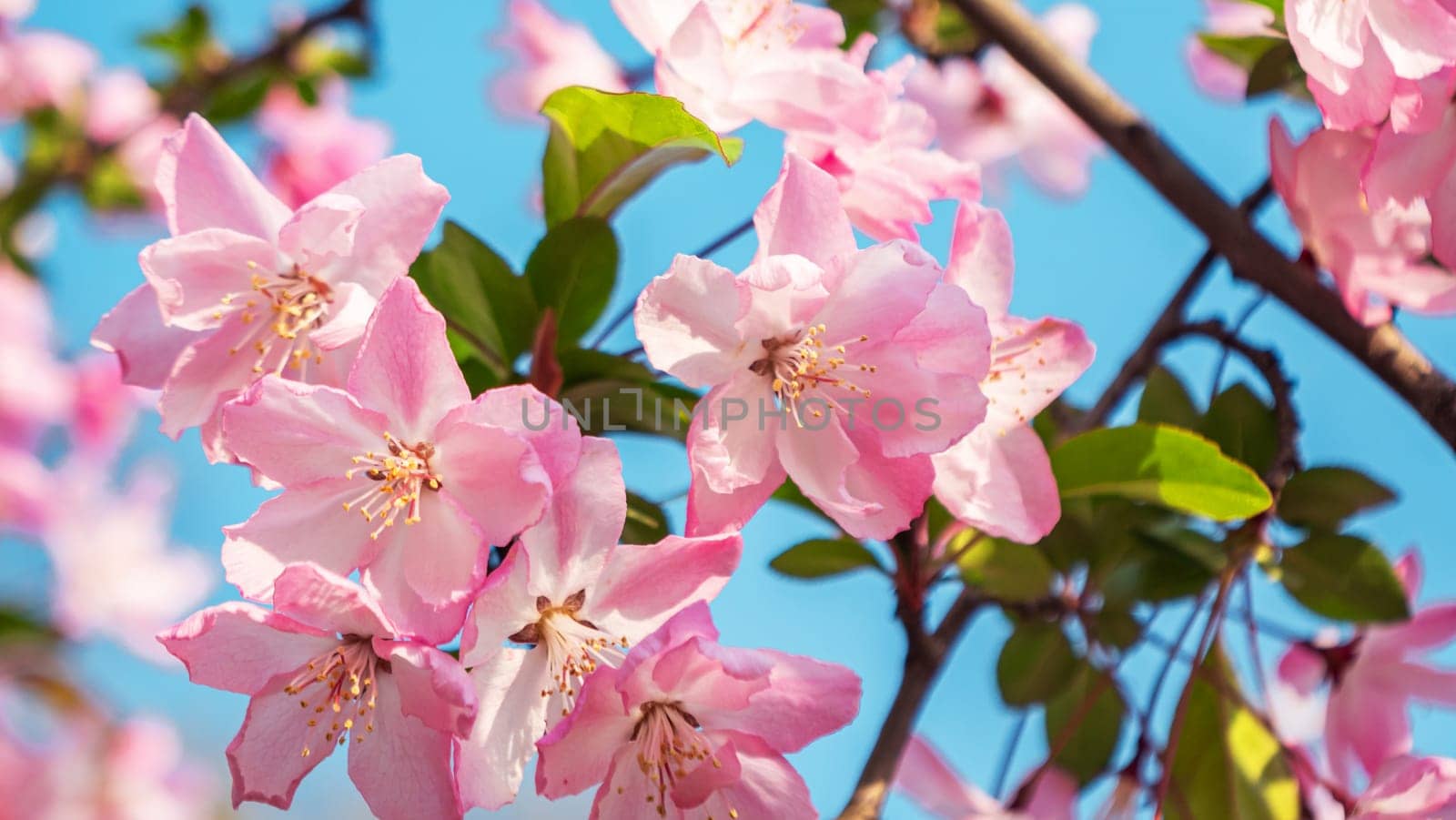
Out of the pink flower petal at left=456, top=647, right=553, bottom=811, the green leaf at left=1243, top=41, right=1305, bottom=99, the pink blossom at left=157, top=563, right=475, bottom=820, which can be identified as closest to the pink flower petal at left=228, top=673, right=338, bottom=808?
Answer: the pink blossom at left=157, top=563, right=475, bottom=820

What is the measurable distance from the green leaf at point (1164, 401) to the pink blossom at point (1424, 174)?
291 mm

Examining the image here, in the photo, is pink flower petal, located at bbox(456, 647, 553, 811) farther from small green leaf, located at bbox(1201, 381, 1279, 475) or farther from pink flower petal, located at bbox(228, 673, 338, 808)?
small green leaf, located at bbox(1201, 381, 1279, 475)

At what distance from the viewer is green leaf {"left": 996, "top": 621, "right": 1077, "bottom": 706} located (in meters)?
1.21

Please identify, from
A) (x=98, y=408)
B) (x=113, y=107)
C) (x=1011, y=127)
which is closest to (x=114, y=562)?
(x=98, y=408)

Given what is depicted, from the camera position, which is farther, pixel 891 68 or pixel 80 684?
pixel 80 684

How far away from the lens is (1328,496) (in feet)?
3.34

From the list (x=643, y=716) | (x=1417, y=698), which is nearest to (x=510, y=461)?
(x=643, y=716)

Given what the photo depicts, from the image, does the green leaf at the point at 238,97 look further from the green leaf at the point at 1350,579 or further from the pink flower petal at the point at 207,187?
the green leaf at the point at 1350,579

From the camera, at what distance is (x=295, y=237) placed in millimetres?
759

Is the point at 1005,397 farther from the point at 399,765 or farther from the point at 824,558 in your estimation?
the point at 399,765

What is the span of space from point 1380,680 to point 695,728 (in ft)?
2.46

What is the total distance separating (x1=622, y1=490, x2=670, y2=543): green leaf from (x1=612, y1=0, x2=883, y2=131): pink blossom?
0.28 m

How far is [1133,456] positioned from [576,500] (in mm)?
421

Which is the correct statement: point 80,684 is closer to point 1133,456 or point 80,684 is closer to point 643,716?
point 643,716
